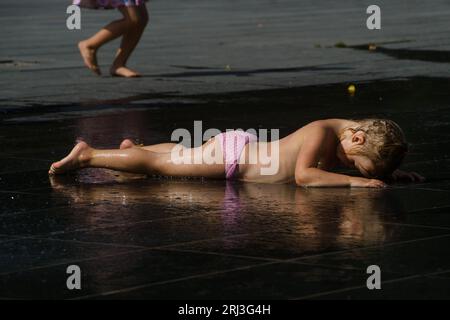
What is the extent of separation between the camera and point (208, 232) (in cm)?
701

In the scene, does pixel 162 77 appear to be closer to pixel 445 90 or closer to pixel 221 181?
pixel 445 90

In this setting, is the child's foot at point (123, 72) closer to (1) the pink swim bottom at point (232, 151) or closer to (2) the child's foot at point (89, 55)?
(2) the child's foot at point (89, 55)

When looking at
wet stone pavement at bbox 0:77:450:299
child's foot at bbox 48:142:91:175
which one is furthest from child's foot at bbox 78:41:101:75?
child's foot at bbox 48:142:91:175

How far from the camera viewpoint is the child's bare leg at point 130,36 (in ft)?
47.9

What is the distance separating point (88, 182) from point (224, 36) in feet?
37.8

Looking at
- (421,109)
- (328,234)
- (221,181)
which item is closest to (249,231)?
(328,234)

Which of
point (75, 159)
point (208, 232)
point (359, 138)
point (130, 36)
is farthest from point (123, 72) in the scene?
point (208, 232)

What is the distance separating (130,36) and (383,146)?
697cm

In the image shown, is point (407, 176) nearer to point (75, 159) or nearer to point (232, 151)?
point (232, 151)

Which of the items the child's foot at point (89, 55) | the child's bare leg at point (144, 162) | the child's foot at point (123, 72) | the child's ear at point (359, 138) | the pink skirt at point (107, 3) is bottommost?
the child's bare leg at point (144, 162)

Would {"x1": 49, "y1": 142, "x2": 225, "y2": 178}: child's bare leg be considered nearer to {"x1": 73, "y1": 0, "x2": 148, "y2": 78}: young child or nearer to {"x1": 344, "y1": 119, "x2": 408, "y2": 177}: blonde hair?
{"x1": 344, "y1": 119, "x2": 408, "y2": 177}: blonde hair

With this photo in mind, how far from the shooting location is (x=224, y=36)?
1998 cm

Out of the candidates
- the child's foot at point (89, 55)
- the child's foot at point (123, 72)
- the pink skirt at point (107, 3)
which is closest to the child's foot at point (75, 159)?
the pink skirt at point (107, 3)

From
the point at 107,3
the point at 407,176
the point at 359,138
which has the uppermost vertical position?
the point at 107,3
